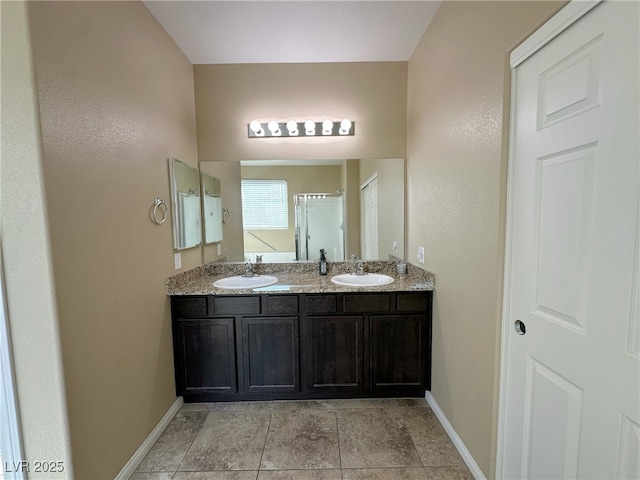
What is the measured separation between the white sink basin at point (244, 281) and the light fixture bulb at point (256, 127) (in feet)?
4.17

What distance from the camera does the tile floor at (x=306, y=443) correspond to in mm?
1562

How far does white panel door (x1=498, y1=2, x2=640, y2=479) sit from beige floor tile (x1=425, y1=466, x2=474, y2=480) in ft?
1.10

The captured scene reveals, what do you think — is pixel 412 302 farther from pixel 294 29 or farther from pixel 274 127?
pixel 294 29

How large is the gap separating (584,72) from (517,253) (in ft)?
2.20

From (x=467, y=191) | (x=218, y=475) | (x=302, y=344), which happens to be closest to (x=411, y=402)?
(x=302, y=344)

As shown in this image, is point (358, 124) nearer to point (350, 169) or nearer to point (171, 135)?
point (350, 169)

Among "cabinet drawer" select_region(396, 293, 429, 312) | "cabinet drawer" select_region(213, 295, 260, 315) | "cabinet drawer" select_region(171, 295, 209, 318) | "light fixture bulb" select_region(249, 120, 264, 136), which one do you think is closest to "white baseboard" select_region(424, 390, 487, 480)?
"cabinet drawer" select_region(396, 293, 429, 312)

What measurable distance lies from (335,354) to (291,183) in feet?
5.04

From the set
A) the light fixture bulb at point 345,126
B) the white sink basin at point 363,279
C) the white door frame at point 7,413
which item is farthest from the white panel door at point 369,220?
the white door frame at point 7,413

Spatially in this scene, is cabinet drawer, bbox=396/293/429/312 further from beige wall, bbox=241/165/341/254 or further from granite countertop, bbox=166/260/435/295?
beige wall, bbox=241/165/341/254

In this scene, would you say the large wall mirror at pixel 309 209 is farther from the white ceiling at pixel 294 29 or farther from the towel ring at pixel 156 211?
the white ceiling at pixel 294 29

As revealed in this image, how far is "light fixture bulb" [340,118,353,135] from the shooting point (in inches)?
96.2

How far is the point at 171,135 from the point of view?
6.75 feet

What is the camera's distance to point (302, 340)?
2.09 metres
